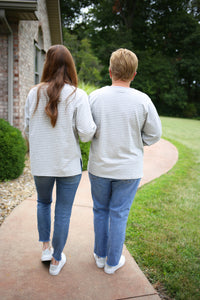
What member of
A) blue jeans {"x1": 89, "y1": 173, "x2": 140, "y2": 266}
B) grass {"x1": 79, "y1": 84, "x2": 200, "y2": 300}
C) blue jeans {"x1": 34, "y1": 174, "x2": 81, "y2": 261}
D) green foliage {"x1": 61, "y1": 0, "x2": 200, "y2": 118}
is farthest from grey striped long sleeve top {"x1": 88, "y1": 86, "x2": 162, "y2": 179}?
green foliage {"x1": 61, "y1": 0, "x2": 200, "y2": 118}

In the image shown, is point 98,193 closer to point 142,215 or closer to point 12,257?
point 12,257

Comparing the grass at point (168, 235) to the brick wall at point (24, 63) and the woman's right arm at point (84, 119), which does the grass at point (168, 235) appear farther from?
the brick wall at point (24, 63)

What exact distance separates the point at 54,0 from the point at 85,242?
8762 millimetres

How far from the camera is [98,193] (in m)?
2.28

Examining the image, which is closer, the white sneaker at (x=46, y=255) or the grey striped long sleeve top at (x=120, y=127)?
the grey striped long sleeve top at (x=120, y=127)

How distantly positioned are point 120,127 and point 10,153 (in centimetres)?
326

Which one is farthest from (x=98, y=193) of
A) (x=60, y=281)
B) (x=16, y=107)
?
(x=16, y=107)

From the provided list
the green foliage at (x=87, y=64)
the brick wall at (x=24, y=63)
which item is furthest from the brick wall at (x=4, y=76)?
the green foliage at (x=87, y=64)

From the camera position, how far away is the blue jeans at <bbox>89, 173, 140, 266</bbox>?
7.28 feet

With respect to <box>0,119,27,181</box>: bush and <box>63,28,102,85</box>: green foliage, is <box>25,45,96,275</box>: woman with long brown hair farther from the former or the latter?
<box>63,28,102,85</box>: green foliage

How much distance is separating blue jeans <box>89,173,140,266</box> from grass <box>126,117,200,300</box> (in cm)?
50

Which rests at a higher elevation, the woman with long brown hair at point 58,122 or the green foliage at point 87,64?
the green foliage at point 87,64

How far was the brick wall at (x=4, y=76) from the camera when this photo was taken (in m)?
5.89

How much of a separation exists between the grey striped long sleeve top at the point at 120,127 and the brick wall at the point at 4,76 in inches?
175
